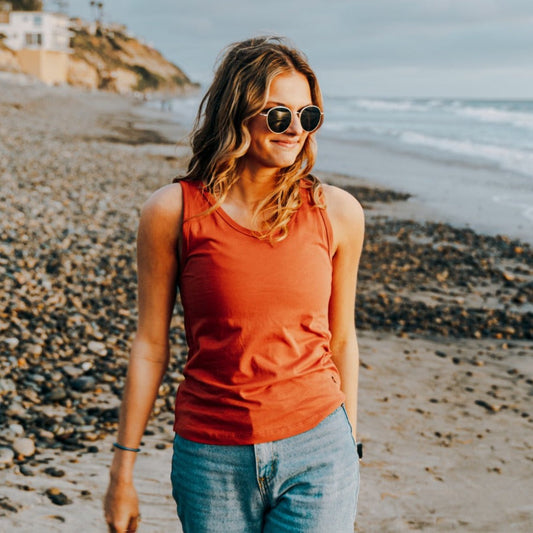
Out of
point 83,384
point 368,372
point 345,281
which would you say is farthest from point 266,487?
point 368,372

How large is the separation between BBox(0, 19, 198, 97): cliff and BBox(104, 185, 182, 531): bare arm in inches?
3145

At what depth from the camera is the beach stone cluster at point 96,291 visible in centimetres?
578

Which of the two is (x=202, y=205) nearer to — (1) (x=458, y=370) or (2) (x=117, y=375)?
(2) (x=117, y=375)

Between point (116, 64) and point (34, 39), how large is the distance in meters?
25.4

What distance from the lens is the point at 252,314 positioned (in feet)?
7.14

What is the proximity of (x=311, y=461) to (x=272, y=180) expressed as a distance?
3.27 feet

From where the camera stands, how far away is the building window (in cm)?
8994

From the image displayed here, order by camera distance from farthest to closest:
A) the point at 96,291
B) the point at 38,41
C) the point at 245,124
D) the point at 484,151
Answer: the point at 38,41 → the point at 484,151 → the point at 96,291 → the point at 245,124

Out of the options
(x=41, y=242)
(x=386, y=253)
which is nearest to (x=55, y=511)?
(x=41, y=242)

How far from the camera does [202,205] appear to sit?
228cm

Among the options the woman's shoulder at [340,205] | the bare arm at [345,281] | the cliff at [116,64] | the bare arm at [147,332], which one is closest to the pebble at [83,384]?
the bare arm at [147,332]

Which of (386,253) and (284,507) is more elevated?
(284,507)

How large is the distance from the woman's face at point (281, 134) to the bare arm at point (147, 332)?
0.32m

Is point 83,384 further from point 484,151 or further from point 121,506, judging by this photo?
point 484,151
